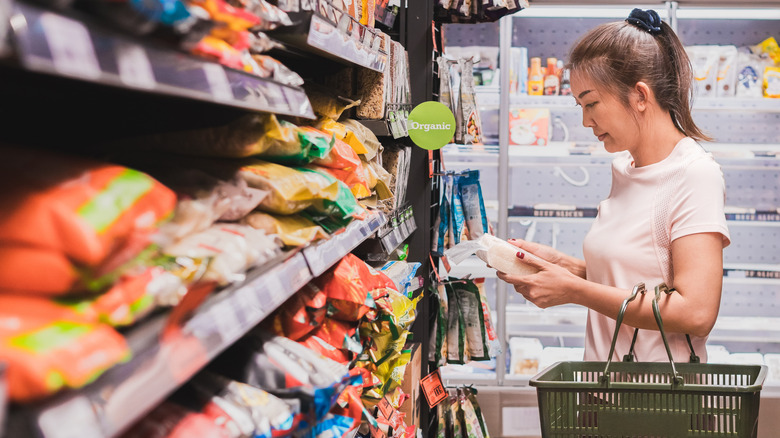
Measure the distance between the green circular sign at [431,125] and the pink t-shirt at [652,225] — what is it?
0.62 m

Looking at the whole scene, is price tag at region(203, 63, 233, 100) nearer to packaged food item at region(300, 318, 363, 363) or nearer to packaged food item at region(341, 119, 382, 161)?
packaged food item at region(300, 318, 363, 363)

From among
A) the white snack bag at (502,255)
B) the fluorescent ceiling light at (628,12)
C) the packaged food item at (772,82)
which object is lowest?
the white snack bag at (502,255)

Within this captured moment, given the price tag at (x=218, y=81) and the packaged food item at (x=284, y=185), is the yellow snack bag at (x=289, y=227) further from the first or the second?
the price tag at (x=218, y=81)

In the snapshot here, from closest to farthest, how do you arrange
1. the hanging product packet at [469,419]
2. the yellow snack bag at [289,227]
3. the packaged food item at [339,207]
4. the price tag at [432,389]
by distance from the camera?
the yellow snack bag at [289,227], the packaged food item at [339,207], the price tag at [432,389], the hanging product packet at [469,419]

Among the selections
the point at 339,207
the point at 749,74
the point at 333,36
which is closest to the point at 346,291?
the point at 339,207

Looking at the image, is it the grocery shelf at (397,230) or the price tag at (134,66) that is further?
the grocery shelf at (397,230)

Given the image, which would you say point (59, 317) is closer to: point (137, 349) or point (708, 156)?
point (137, 349)

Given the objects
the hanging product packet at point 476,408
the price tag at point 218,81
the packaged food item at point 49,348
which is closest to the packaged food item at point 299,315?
the price tag at point 218,81

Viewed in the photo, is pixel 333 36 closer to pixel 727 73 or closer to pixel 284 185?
pixel 284 185

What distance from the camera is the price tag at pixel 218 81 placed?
2.28 ft

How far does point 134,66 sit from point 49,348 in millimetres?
223

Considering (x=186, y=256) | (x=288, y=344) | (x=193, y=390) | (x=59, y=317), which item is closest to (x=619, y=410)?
(x=288, y=344)

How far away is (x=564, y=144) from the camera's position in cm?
425

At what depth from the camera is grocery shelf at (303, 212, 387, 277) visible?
3.65 ft
